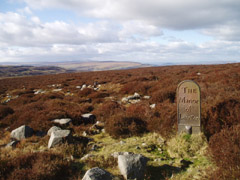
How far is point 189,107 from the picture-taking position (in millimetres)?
4590

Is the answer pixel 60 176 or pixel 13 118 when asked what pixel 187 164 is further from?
pixel 13 118

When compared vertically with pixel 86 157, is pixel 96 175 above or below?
above

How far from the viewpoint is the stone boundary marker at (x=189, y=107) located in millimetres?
4492

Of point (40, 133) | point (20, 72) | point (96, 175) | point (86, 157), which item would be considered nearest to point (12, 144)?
point (40, 133)

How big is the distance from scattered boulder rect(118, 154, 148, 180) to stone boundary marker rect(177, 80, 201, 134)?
6.39ft

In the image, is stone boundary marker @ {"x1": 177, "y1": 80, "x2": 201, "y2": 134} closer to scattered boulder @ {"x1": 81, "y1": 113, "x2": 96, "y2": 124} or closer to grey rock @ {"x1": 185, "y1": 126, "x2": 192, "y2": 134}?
grey rock @ {"x1": 185, "y1": 126, "x2": 192, "y2": 134}

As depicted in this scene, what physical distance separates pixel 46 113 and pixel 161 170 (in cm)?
586

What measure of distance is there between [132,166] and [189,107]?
240 centimetres

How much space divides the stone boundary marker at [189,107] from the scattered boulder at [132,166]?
195 centimetres

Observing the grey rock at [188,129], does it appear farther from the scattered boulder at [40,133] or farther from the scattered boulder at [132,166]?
the scattered boulder at [40,133]

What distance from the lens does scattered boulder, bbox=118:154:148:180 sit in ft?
10.2

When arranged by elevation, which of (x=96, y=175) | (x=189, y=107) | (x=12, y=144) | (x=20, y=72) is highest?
(x=20, y=72)

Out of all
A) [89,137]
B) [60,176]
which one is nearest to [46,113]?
[89,137]

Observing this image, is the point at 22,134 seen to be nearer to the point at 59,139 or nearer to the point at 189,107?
the point at 59,139
